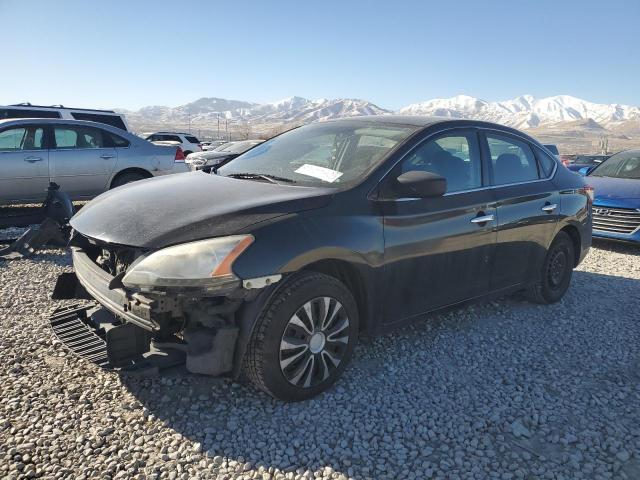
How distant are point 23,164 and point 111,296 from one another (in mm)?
6224

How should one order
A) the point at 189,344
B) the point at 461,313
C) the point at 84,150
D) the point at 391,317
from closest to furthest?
the point at 189,344 → the point at 391,317 → the point at 461,313 → the point at 84,150

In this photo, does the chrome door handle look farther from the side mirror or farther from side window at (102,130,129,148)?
side window at (102,130,129,148)

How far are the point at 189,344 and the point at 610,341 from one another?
343cm

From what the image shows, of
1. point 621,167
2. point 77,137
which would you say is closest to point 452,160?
point 621,167

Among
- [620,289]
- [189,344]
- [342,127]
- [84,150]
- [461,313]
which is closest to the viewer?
[189,344]

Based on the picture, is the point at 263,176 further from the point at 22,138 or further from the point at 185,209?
the point at 22,138

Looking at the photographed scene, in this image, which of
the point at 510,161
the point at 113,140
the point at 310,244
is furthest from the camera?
the point at 113,140

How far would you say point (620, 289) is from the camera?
220 inches

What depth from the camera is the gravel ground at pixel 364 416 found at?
2502 mm

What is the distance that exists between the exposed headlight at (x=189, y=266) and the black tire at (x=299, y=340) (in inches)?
13.5

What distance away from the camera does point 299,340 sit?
2.90 metres

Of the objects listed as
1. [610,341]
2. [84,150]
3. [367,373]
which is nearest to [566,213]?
[610,341]

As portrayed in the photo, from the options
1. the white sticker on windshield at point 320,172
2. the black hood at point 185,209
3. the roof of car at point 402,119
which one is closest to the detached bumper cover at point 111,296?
the black hood at point 185,209

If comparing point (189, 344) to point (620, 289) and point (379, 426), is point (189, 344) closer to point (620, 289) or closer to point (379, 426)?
point (379, 426)
